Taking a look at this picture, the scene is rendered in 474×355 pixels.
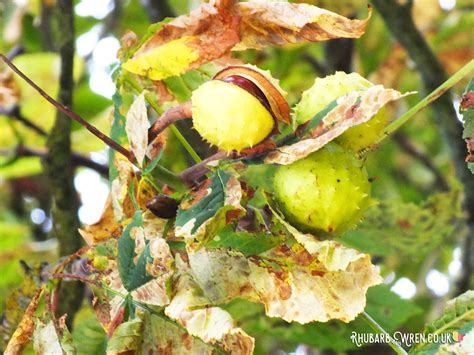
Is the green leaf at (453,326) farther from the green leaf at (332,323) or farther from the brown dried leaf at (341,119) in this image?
the green leaf at (332,323)

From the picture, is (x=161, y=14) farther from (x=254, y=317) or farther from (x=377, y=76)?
(x=377, y=76)

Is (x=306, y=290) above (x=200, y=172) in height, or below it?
below

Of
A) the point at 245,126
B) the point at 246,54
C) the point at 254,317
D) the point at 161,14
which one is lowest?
the point at 245,126

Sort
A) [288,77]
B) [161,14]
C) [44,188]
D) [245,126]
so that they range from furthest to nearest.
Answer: [44,188]
[288,77]
[161,14]
[245,126]

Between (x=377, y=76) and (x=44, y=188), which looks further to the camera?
(x=44, y=188)

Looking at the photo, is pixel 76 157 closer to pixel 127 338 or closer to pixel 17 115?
pixel 17 115

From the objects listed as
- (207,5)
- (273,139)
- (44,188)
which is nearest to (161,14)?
(207,5)

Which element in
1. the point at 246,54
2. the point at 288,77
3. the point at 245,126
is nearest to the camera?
the point at 245,126

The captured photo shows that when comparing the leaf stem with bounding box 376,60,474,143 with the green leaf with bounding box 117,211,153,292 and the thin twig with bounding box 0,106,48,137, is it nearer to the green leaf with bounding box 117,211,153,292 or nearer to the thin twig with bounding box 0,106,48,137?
the green leaf with bounding box 117,211,153,292

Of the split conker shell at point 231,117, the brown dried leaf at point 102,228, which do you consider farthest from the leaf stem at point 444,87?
the brown dried leaf at point 102,228
